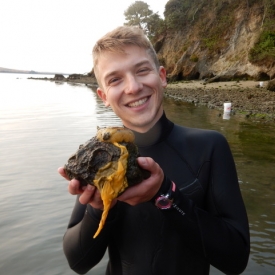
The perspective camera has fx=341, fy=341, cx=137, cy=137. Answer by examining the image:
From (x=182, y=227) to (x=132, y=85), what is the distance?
3.86 feet

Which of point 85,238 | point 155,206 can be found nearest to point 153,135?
point 155,206

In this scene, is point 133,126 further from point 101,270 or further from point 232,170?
point 101,270

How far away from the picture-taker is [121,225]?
2812mm

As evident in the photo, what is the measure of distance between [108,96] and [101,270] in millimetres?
3028

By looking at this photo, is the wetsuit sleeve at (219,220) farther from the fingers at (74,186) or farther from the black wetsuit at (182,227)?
the fingers at (74,186)

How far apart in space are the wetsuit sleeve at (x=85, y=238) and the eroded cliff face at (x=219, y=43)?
91.8ft

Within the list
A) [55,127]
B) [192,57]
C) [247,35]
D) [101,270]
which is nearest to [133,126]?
[101,270]

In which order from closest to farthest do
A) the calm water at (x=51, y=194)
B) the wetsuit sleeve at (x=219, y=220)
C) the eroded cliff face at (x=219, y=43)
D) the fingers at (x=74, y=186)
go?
the fingers at (x=74, y=186), the wetsuit sleeve at (x=219, y=220), the calm water at (x=51, y=194), the eroded cliff face at (x=219, y=43)

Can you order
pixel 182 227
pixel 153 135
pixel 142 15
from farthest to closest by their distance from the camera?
pixel 142 15, pixel 153 135, pixel 182 227

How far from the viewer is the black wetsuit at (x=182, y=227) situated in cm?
243

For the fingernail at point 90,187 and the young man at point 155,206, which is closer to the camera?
the fingernail at point 90,187

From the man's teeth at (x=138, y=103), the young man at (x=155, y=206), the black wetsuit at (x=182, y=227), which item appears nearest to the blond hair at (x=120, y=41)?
the young man at (x=155, y=206)

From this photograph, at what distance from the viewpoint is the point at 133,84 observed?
2.77m

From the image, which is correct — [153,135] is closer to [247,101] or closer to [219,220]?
[219,220]
